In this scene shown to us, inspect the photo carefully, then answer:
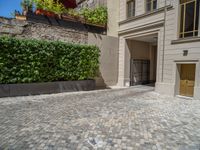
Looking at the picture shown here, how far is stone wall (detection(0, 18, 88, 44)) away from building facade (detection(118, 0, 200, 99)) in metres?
3.46

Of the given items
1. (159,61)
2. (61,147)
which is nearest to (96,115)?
(61,147)

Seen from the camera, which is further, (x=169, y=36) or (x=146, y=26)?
(x=146, y=26)

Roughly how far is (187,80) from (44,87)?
7825 mm

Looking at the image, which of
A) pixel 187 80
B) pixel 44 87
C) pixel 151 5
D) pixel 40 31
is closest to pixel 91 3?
pixel 151 5

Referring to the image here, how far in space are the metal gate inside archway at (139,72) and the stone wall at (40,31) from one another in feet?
15.3

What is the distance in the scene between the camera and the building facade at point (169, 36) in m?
8.23

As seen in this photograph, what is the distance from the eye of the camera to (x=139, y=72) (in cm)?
1378

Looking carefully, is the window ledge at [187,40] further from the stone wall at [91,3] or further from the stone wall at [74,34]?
the stone wall at [91,3]

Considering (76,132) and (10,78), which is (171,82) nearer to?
(76,132)

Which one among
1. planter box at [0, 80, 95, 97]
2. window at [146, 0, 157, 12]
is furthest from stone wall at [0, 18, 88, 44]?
window at [146, 0, 157, 12]

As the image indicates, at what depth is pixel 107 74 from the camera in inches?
479

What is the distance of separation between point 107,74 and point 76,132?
322 inches

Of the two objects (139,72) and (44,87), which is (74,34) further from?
(139,72)

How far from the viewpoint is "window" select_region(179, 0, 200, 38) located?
8172mm
